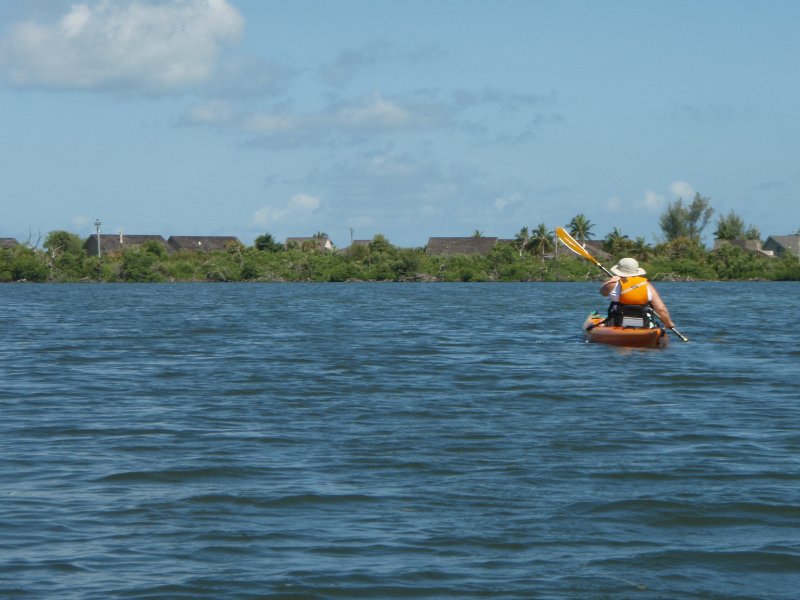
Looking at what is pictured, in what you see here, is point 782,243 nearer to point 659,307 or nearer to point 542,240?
point 542,240

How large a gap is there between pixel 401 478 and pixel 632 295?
14257 millimetres

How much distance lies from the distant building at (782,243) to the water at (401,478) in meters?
122

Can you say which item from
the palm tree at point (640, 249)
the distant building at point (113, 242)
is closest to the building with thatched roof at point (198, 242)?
the distant building at point (113, 242)

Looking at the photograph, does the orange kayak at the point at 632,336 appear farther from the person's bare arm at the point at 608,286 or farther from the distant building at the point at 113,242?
the distant building at the point at 113,242

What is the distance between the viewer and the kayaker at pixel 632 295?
914 inches

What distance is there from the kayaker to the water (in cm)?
186

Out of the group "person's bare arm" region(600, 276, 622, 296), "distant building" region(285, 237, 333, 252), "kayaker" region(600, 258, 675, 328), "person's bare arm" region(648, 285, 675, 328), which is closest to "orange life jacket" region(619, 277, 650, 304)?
"kayaker" region(600, 258, 675, 328)

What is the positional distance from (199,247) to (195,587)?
419 feet

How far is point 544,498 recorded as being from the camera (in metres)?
9.39

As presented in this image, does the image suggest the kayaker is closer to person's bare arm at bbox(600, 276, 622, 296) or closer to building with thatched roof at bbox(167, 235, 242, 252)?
person's bare arm at bbox(600, 276, 622, 296)

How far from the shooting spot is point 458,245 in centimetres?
12738

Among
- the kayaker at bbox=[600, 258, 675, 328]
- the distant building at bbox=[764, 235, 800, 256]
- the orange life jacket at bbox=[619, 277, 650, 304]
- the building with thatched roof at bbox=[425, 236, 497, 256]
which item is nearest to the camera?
the kayaker at bbox=[600, 258, 675, 328]

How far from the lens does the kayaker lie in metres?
23.2

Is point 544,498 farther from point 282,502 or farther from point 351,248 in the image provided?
point 351,248
